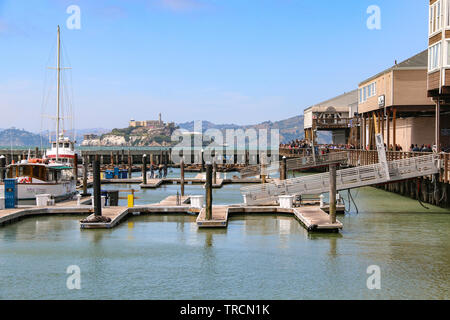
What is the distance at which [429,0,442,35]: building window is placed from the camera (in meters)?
39.2

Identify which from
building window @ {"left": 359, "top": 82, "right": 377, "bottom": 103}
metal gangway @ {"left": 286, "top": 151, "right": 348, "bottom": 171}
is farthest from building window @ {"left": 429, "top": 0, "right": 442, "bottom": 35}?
metal gangway @ {"left": 286, "top": 151, "right": 348, "bottom": 171}

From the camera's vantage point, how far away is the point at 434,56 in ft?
132

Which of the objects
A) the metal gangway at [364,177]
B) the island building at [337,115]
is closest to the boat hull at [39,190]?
the metal gangway at [364,177]

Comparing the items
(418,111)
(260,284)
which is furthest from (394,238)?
(418,111)

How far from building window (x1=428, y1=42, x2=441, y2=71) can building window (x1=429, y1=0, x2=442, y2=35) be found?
3.62ft

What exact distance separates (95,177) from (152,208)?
667cm

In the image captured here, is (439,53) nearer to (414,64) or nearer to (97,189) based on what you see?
(414,64)

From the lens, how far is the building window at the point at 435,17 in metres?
39.2

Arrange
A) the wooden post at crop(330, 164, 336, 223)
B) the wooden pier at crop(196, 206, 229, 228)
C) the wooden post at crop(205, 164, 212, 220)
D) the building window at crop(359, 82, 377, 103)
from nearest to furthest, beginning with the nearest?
the wooden post at crop(330, 164, 336, 223) → the wooden post at crop(205, 164, 212, 220) → the wooden pier at crop(196, 206, 229, 228) → the building window at crop(359, 82, 377, 103)

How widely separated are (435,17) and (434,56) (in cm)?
264

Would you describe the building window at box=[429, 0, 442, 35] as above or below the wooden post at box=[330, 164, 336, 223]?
above

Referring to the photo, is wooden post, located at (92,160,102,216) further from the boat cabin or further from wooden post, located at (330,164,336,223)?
wooden post, located at (330,164,336,223)
